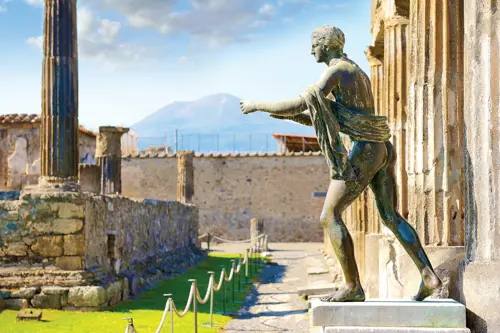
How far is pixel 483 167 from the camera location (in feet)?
15.8

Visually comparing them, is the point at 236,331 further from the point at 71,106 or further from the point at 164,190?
the point at 164,190

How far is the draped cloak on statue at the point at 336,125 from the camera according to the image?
501 centimetres

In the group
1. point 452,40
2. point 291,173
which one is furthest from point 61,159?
point 291,173

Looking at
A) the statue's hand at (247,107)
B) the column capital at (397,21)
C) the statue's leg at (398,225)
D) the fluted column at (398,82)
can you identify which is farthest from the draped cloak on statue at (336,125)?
the column capital at (397,21)

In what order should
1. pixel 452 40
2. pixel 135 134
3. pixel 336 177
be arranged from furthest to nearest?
pixel 135 134 < pixel 452 40 < pixel 336 177

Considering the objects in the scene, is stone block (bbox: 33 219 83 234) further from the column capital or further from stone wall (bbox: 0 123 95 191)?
stone wall (bbox: 0 123 95 191)

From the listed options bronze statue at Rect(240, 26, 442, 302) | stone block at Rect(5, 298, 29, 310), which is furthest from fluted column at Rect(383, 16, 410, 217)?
stone block at Rect(5, 298, 29, 310)

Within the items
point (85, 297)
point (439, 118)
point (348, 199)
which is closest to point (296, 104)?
point (348, 199)

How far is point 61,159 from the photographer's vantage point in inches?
536

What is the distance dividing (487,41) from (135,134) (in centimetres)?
4729

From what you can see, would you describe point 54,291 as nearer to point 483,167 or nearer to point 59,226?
point 59,226

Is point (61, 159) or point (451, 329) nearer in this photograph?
point (451, 329)

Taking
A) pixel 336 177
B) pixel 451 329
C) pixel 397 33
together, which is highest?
pixel 397 33

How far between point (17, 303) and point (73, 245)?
1.22 meters
